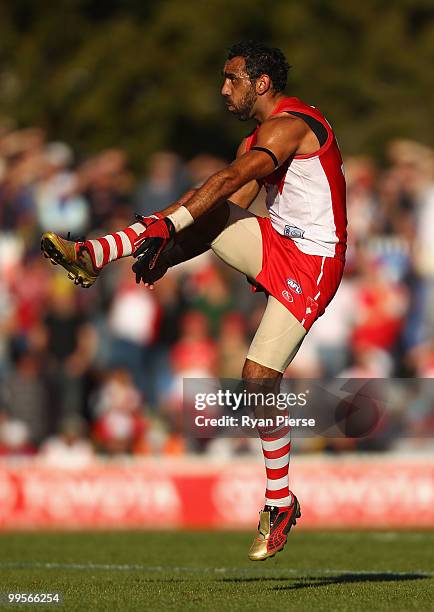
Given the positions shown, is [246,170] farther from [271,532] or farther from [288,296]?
[271,532]

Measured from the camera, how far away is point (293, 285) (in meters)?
9.48

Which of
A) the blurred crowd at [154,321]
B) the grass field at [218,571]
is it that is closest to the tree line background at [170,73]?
the blurred crowd at [154,321]

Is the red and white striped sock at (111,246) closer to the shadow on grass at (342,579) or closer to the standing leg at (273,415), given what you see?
the standing leg at (273,415)

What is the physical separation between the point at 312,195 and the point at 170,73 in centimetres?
1252

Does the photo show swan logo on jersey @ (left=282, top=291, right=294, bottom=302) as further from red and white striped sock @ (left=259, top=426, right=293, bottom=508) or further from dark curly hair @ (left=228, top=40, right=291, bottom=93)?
dark curly hair @ (left=228, top=40, right=291, bottom=93)

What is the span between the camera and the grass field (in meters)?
8.58

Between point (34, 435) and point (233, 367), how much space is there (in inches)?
97.2

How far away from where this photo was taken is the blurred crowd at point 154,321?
16.9 metres

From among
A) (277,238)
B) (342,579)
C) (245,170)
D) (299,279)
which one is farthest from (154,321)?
(245,170)

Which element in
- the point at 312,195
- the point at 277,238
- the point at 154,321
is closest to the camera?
the point at 312,195

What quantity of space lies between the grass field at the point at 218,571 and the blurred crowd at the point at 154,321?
85.8 inches

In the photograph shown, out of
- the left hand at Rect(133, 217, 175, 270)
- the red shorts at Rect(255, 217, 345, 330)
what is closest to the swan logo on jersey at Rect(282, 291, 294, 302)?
the red shorts at Rect(255, 217, 345, 330)

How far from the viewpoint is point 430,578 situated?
10.1 metres

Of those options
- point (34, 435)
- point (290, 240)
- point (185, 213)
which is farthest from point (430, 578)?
point (34, 435)
